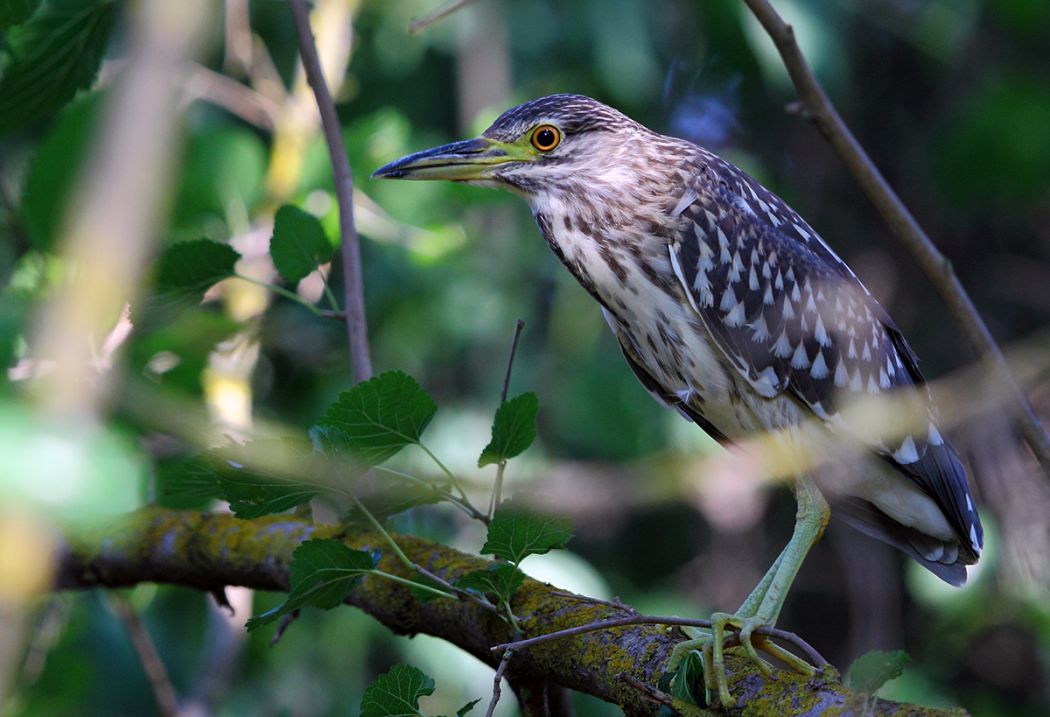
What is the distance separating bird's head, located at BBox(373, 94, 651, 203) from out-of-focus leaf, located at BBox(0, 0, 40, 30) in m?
0.81

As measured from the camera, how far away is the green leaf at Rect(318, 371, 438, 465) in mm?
1522

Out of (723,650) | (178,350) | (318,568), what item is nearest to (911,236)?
(723,650)

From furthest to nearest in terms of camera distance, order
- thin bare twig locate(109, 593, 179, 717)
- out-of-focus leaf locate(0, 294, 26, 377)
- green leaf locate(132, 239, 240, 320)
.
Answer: thin bare twig locate(109, 593, 179, 717) < out-of-focus leaf locate(0, 294, 26, 377) < green leaf locate(132, 239, 240, 320)

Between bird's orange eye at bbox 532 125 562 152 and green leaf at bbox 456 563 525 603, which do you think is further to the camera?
bird's orange eye at bbox 532 125 562 152

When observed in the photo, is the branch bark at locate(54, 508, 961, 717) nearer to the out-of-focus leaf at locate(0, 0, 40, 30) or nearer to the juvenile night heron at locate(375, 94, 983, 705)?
the juvenile night heron at locate(375, 94, 983, 705)

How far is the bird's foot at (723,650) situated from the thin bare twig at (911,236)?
642 mm

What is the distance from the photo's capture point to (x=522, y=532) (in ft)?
4.96

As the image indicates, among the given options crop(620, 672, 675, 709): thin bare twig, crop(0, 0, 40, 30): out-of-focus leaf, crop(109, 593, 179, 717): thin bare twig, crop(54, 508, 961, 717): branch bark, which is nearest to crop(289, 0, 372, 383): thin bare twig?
crop(54, 508, 961, 717): branch bark

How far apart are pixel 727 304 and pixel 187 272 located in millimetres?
1066

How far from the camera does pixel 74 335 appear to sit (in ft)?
2.53

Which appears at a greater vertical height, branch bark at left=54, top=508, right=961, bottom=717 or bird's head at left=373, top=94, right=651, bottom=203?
bird's head at left=373, top=94, right=651, bottom=203

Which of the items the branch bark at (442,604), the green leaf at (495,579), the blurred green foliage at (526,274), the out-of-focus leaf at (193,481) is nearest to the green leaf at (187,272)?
the blurred green foliage at (526,274)

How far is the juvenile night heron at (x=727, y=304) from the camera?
90.4 inches

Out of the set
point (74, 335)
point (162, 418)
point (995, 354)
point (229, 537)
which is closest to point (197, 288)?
point (162, 418)
